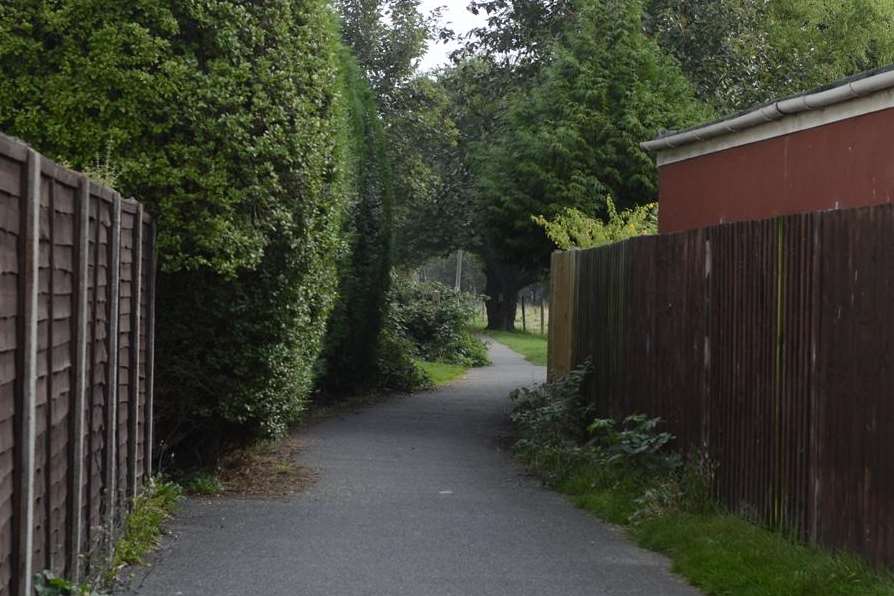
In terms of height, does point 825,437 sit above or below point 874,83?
below

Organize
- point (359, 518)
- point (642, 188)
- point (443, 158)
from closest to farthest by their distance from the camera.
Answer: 1. point (359, 518)
2. point (642, 188)
3. point (443, 158)

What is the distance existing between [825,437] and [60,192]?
4.54 m

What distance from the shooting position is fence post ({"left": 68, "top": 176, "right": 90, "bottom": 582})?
6184 millimetres

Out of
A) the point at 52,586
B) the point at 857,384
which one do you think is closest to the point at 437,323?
the point at 857,384

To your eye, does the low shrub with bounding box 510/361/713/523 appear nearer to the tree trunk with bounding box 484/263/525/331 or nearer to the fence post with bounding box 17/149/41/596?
the fence post with bounding box 17/149/41/596

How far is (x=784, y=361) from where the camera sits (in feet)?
27.5

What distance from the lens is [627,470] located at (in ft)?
36.5

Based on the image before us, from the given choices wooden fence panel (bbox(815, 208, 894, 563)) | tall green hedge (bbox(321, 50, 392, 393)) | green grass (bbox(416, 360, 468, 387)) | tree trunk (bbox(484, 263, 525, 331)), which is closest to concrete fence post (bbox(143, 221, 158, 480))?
wooden fence panel (bbox(815, 208, 894, 563))

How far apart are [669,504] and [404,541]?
2.03m

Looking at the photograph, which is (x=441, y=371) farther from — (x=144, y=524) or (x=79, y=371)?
(x=79, y=371)

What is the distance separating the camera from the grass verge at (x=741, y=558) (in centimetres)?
668

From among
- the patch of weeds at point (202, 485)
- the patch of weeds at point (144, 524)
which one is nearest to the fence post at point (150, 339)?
the patch of weeds at point (144, 524)

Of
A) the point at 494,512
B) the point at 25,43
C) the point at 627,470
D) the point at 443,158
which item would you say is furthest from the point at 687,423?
the point at 443,158

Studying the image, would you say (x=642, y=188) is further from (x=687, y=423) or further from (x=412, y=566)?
(x=412, y=566)
